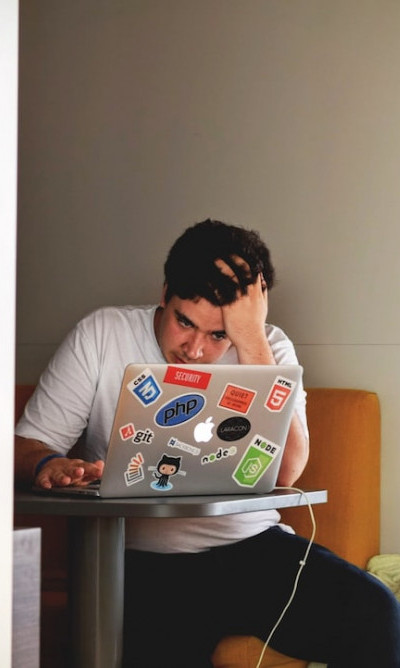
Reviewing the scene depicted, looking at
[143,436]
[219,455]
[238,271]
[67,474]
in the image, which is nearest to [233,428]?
[219,455]

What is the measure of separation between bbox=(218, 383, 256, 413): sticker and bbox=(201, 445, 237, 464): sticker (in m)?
0.08

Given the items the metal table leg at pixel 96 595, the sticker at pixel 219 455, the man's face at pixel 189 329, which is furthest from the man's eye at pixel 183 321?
the metal table leg at pixel 96 595

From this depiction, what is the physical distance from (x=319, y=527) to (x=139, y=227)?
1.11 metres

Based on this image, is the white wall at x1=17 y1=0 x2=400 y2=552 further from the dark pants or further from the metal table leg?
the metal table leg

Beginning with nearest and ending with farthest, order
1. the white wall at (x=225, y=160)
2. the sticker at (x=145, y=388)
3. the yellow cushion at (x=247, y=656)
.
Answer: the sticker at (x=145, y=388) → the yellow cushion at (x=247, y=656) → the white wall at (x=225, y=160)

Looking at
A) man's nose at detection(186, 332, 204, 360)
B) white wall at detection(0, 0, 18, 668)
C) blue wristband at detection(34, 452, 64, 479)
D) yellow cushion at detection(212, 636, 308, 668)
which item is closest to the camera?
white wall at detection(0, 0, 18, 668)

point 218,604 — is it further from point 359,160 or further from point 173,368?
point 359,160

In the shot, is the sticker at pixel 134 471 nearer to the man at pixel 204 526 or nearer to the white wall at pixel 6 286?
the man at pixel 204 526

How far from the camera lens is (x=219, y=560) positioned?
7.09ft

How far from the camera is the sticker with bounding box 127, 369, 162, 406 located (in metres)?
1.68

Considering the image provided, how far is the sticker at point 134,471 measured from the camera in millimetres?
1702

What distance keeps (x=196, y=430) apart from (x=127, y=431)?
0.43ft

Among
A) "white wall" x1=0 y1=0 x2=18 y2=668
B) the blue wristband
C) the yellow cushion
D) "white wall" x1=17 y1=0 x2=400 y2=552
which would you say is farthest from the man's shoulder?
"white wall" x1=0 y1=0 x2=18 y2=668

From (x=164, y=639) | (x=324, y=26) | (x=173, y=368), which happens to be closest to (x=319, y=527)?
(x=164, y=639)
